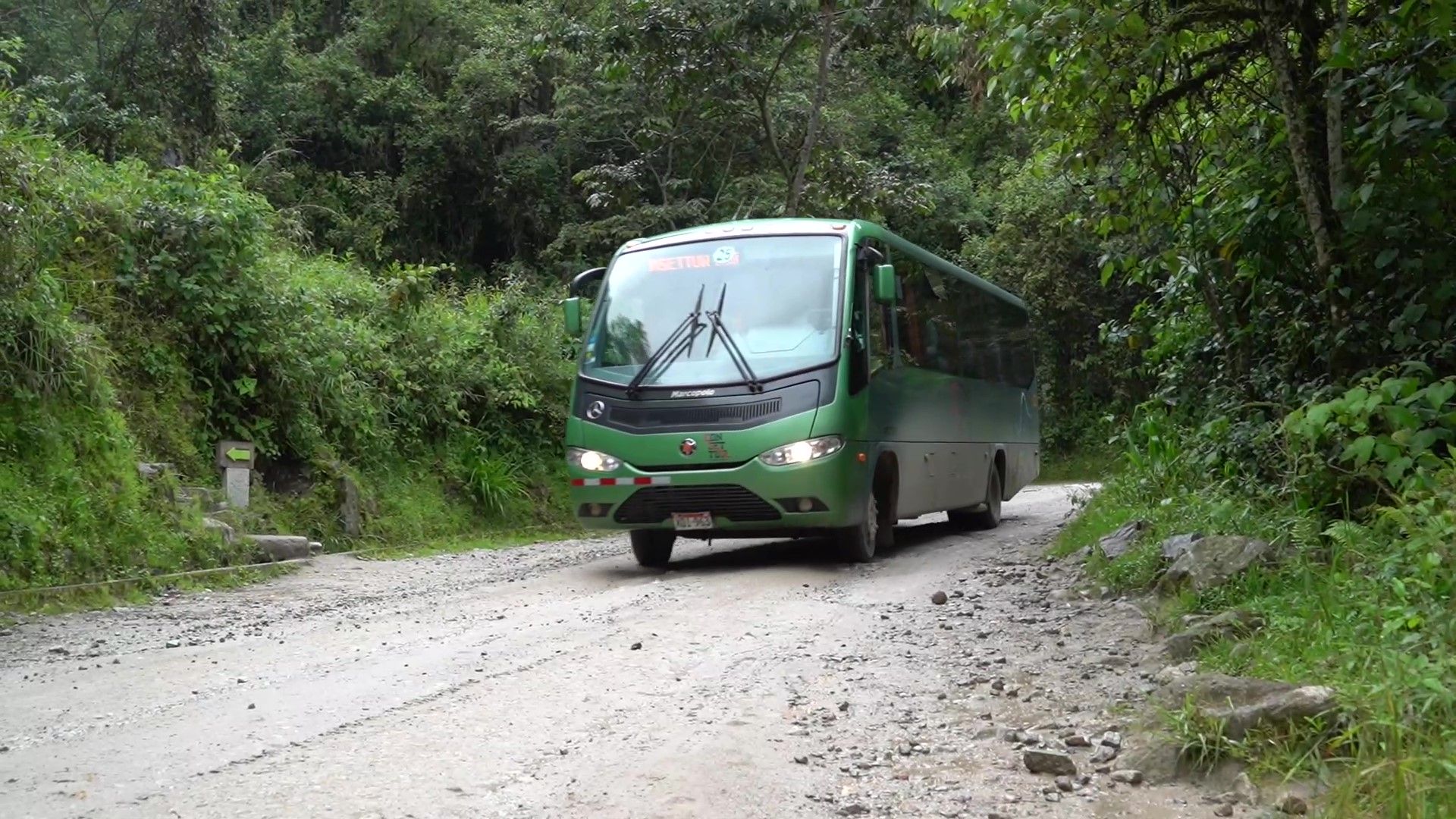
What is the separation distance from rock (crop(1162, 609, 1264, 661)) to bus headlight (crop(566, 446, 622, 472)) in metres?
5.48

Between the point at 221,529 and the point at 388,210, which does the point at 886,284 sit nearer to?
the point at 221,529

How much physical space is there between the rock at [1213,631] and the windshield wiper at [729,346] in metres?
4.92

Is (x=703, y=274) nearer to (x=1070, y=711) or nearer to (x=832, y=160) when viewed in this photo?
(x=1070, y=711)

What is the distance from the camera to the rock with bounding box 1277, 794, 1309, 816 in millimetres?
4285

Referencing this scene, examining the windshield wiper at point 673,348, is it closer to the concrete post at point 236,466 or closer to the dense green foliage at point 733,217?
the dense green foliage at point 733,217

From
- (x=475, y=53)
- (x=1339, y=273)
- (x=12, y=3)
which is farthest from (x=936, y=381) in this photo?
(x=475, y=53)

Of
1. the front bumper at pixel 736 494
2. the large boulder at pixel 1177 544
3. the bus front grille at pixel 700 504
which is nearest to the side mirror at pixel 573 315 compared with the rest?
the front bumper at pixel 736 494

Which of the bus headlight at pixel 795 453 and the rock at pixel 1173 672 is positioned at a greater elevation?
the bus headlight at pixel 795 453

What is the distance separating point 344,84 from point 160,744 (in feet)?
88.3

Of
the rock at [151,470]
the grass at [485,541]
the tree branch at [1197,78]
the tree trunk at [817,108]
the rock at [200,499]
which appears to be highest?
the tree trunk at [817,108]

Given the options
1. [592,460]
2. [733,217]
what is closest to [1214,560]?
[592,460]

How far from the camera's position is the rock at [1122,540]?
31.0 ft

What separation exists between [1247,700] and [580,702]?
2766mm

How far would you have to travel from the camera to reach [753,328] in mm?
11211
